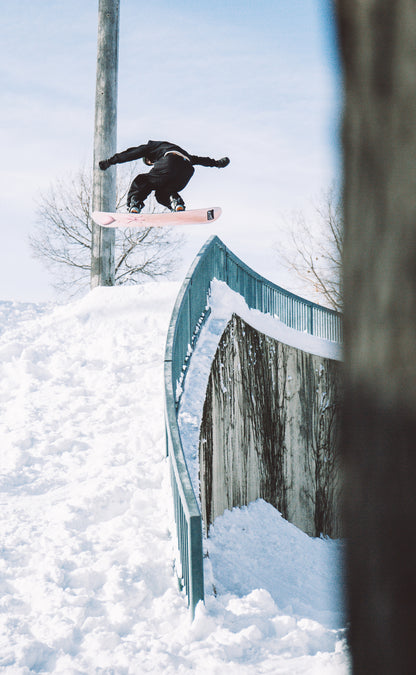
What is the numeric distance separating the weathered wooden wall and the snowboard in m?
2.58

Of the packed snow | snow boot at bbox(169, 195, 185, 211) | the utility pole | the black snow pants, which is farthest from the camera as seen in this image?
the utility pole

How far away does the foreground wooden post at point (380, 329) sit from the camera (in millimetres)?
584

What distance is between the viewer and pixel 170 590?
531 cm

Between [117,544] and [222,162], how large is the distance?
28.8 feet

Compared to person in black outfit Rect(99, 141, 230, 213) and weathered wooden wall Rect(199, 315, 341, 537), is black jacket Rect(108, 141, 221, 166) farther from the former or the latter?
weathered wooden wall Rect(199, 315, 341, 537)

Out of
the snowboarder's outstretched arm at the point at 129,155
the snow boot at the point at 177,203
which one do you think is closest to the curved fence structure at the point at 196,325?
the snow boot at the point at 177,203

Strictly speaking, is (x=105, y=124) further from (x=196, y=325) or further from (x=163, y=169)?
(x=196, y=325)

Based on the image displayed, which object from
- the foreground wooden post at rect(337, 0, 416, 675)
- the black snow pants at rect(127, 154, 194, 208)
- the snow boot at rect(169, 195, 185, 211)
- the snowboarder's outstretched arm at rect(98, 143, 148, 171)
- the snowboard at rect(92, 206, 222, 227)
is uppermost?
the snowboarder's outstretched arm at rect(98, 143, 148, 171)

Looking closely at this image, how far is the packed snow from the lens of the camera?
4.41 meters

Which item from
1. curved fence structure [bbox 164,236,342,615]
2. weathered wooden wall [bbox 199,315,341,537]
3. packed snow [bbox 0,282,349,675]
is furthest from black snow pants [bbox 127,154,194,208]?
weathered wooden wall [bbox 199,315,341,537]

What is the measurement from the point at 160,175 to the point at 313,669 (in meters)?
9.79

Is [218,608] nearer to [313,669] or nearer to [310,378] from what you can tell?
[313,669]

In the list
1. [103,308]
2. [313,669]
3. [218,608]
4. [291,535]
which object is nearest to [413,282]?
[313,669]

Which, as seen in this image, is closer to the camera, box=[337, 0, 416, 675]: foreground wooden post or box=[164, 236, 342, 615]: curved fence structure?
box=[337, 0, 416, 675]: foreground wooden post
